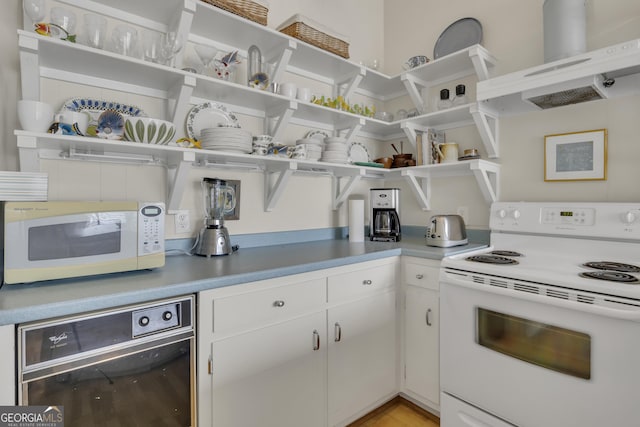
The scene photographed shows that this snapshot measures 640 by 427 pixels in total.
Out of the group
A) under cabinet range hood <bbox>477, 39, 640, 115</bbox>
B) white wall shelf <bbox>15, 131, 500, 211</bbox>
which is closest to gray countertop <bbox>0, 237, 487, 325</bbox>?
white wall shelf <bbox>15, 131, 500, 211</bbox>

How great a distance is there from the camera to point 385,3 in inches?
110

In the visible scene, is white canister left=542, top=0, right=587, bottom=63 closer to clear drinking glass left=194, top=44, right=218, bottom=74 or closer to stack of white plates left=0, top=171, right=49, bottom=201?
clear drinking glass left=194, top=44, right=218, bottom=74

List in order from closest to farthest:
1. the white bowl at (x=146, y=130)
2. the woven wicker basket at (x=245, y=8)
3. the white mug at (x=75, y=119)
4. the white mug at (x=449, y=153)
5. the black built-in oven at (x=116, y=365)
Result: the black built-in oven at (x=116, y=365), the white mug at (x=75, y=119), the white bowl at (x=146, y=130), the woven wicker basket at (x=245, y=8), the white mug at (x=449, y=153)

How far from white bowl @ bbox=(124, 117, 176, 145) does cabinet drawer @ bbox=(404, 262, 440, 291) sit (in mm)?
1427

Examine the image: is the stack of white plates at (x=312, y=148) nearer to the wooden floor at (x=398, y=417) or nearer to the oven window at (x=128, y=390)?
the oven window at (x=128, y=390)

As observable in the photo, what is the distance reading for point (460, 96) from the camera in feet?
6.79

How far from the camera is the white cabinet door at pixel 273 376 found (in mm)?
1219

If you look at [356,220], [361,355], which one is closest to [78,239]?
[361,355]

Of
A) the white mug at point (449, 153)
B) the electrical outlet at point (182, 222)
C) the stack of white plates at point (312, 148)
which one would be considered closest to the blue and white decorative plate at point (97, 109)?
the electrical outlet at point (182, 222)

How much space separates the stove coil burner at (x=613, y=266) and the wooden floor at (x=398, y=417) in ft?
3.66

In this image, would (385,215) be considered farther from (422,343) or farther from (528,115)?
(528,115)

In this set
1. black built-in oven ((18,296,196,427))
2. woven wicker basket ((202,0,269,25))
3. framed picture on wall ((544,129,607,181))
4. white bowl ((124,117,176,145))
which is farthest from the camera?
framed picture on wall ((544,129,607,181))

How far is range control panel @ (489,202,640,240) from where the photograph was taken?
4.86 feet

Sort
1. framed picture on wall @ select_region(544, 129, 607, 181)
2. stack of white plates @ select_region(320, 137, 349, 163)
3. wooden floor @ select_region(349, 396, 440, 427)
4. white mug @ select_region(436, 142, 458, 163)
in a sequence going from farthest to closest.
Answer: white mug @ select_region(436, 142, 458, 163) < stack of white plates @ select_region(320, 137, 349, 163) < wooden floor @ select_region(349, 396, 440, 427) < framed picture on wall @ select_region(544, 129, 607, 181)
